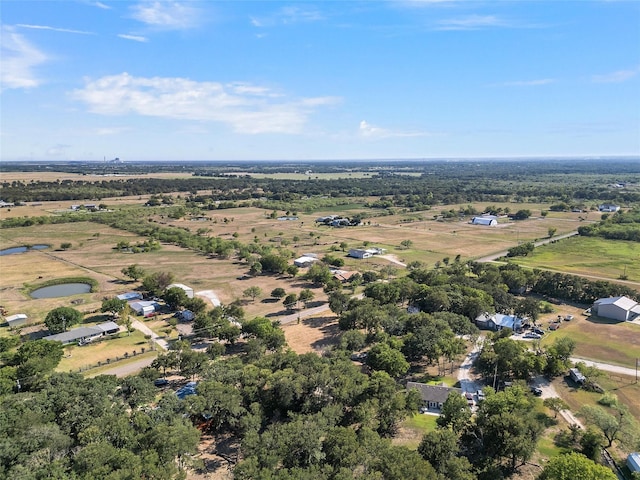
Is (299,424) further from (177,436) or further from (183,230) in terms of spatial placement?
(183,230)

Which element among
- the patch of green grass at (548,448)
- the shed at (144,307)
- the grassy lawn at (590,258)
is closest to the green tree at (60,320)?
the shed at (144,307)

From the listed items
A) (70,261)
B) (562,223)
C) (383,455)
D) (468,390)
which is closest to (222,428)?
(383,455)

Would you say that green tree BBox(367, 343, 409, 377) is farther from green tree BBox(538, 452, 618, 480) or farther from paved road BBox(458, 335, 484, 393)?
green tree BBox(538, 452, 618, 480)

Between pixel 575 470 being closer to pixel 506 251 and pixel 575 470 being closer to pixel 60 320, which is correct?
pixel 60 320

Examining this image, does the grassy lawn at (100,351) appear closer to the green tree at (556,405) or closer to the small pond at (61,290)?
the small pond at (61,290)

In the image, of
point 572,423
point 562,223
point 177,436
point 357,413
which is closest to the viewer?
point 177,436

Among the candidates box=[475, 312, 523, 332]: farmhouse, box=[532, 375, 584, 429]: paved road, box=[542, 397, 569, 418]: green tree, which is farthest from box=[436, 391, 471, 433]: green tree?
box=[475, 312, 523, 332]: farmhouse

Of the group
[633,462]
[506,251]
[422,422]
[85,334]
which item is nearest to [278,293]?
[85,334]
